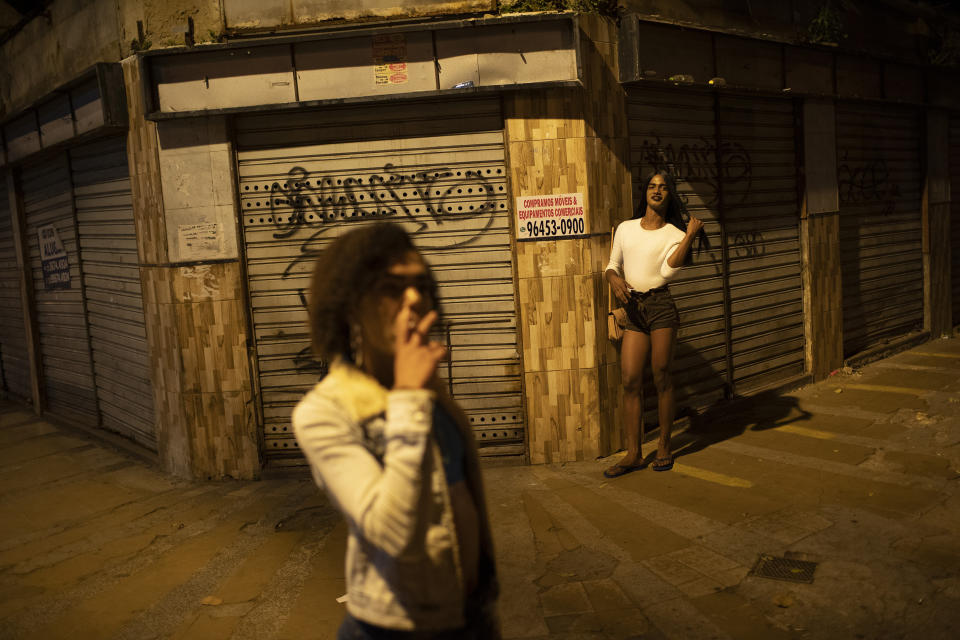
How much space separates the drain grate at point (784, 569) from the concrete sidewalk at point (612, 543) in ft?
0.20

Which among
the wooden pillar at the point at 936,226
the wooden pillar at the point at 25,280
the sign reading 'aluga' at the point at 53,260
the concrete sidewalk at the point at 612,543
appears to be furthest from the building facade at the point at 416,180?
the wooden pillar at the point at 936,226

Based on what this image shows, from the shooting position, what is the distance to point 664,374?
5.70m

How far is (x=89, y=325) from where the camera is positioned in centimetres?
867

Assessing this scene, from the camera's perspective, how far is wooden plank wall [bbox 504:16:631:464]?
6004mm

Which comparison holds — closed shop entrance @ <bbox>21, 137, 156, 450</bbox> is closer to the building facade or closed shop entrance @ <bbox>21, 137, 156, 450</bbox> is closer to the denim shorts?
the building facade

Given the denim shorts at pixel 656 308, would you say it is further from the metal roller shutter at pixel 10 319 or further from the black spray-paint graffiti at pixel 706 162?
the metal roller shutter at pixel 10 319

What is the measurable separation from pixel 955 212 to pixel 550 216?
28.0 ft

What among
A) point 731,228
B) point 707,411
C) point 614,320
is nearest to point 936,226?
point 731,228

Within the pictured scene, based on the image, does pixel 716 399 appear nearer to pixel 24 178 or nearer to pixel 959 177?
pixel 959 177

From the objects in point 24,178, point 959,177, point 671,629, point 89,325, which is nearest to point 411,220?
point 671,629

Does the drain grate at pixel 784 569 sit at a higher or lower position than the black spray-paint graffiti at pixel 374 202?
lower

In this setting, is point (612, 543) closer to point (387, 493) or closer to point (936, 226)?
point (387, 493)

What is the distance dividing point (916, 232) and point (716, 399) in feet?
17.3

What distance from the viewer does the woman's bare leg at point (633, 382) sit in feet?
18.8
